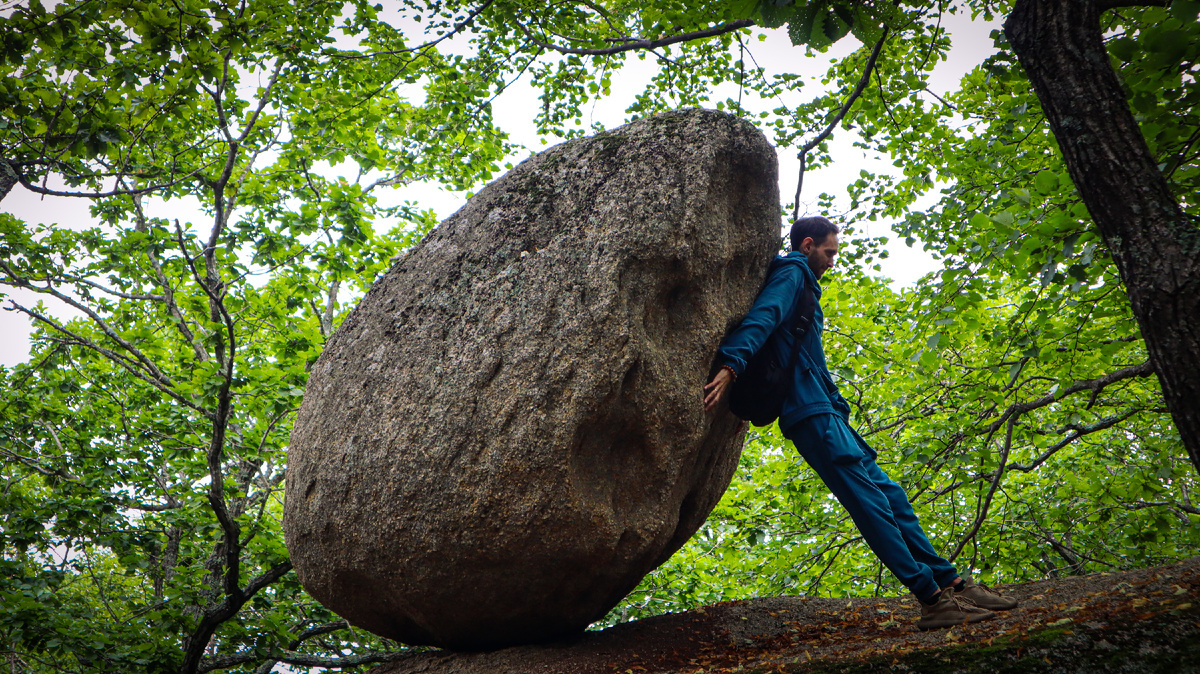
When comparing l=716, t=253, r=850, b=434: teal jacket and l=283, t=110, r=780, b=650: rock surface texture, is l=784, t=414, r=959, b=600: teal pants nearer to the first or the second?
l=716, t=253, r=850, b=434: teal jacket

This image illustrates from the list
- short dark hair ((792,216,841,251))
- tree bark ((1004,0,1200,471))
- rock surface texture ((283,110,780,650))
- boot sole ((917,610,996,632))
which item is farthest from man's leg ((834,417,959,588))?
tree bark ((1004,0,1200,471))

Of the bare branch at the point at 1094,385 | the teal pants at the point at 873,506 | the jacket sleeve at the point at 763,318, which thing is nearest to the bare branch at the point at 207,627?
the jacket sleeve at the point at 763,318

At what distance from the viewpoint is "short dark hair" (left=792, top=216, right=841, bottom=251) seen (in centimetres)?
484

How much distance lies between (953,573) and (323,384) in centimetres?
413

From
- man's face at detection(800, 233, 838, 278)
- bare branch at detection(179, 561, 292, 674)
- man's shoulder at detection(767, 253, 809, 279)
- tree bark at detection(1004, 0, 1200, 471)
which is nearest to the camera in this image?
tree bark at detection(1004, 0, 1200, 471)

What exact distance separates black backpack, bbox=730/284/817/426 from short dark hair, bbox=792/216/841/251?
68cm

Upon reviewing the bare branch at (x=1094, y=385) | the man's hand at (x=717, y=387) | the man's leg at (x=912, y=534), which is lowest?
the man's leg at (x=912, y=534)

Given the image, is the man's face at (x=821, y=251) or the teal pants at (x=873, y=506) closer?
the teal pants at (x=873, y=506)

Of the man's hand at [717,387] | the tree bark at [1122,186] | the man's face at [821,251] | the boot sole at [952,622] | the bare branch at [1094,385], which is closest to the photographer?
the tree bark at [1122,186]

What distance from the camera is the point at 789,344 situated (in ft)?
14.3

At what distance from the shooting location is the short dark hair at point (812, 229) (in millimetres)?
4840

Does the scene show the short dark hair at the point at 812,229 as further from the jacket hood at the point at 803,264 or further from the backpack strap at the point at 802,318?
the backpack strap at the point at 802,318

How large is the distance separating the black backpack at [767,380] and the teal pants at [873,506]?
0.68ft

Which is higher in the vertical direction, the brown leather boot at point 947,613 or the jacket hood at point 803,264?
the jacket hood at point 803,264
